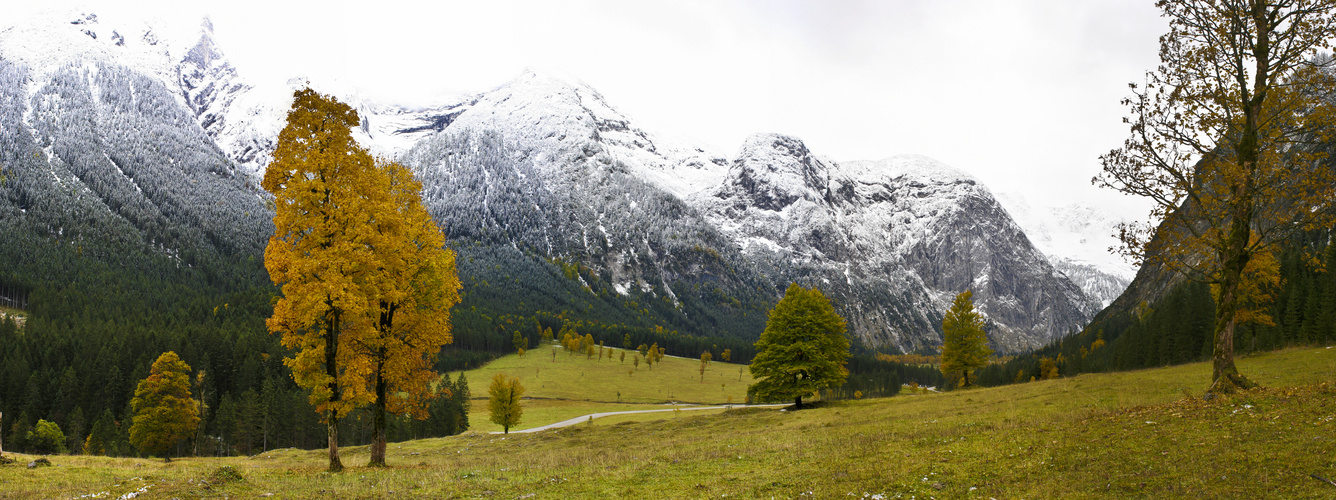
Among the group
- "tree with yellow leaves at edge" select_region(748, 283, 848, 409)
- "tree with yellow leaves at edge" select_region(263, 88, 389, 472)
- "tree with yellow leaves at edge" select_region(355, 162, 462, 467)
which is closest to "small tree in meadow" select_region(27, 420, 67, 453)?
"tree with yellow leaves at edge" select_region(355, 162, 462, 467)

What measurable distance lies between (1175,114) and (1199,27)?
310 centimetres

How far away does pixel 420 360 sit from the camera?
87.0ft

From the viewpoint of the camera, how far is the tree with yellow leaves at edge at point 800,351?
183 ft

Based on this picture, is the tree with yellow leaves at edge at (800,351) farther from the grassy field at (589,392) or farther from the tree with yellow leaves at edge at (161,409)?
the grassy field at (589,392)

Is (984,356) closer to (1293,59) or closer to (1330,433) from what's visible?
(1293,59)

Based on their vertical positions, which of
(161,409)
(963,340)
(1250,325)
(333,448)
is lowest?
(161,409)

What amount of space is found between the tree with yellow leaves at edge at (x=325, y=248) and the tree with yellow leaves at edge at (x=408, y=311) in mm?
873

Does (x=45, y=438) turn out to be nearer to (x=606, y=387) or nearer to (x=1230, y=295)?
(x=606, y=387)

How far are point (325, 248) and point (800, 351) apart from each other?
138 ft

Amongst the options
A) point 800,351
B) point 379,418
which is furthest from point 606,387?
point 379,418

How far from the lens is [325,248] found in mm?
22922

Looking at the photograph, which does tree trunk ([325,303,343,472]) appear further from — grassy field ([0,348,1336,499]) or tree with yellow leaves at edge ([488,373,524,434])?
tree with yellow leaves at edge ([488,373,524,434])

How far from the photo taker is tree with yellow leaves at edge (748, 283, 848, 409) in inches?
2195

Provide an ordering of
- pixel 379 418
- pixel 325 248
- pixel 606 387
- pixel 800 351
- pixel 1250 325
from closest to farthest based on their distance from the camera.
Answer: pixel 325 248, pixel 379 418, pixel 800 351, pixel 1250 325, pixel 606 387
